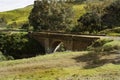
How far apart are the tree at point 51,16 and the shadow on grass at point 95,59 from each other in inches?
1864

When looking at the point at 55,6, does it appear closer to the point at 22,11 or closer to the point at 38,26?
the point at 38,26

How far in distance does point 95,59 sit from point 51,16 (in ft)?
165

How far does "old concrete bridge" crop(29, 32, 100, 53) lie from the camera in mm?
40781

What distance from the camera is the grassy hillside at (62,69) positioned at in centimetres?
1975

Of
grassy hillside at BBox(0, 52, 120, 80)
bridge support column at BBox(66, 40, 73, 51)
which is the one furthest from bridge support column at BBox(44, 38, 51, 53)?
grassy hillside at BBox(0, 52, 120, 80)

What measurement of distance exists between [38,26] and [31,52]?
12.7 meters

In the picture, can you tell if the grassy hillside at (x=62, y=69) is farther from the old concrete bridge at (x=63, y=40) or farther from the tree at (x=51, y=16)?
the tree at (x=51, y=16)

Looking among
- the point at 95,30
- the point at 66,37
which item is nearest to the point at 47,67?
the point at 66,37

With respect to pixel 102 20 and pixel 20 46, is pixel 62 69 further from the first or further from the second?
pixel 20 46

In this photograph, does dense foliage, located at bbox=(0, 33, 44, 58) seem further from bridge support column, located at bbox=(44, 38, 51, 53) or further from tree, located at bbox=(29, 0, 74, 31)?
tree, located at bbox=(29, 0, 74, 31)

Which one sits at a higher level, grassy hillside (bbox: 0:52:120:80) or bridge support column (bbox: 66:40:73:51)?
grassy hillside (bbox: 0:52:120:80)

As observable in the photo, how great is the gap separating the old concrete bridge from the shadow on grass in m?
11.7

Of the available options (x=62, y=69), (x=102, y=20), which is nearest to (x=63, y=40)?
(x=102, y=20)

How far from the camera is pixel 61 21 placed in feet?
242
